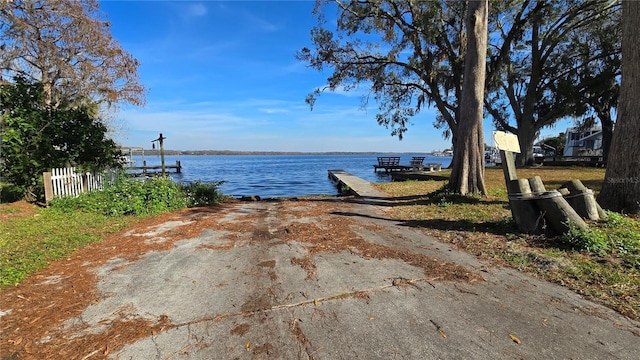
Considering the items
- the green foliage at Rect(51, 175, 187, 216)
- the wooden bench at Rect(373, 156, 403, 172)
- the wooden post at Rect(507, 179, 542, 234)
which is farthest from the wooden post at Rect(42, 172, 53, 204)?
the wooden bench at Rect(373, 156, 403, 172)

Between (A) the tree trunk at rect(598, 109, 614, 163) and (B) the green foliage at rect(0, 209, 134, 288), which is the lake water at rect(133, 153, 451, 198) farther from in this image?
(A) the tree trunk at rect(598, 109, 614, 163)

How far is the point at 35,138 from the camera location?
327 inches

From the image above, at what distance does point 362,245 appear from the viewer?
5.06 metres

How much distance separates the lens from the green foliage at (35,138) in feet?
25.9

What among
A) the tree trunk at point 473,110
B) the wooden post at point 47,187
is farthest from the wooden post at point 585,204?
the wooden post at point 47,187

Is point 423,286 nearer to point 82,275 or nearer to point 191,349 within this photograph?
point 191,349

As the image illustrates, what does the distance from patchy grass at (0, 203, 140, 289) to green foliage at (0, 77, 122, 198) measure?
2.94ft

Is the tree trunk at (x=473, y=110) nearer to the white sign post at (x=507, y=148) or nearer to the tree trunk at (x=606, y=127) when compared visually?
the white sign post at (x=507, y=148)

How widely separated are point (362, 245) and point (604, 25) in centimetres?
2497

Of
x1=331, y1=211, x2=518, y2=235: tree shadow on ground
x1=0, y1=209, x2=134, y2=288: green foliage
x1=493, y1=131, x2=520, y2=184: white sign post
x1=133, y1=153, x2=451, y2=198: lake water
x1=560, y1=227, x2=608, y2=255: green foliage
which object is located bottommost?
x1=133, y1=153, x2=451, y2=198: lake water

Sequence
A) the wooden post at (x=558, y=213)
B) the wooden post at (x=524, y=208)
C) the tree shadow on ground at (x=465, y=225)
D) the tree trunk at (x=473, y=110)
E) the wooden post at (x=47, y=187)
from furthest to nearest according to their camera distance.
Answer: the tree trunk at (x=473, y=110) < the wooden post at (x=47, y=187) < the tree shadow on ground at (x=465, y=225) < the wooden post at (x=524, y=208) < the wooden post at (x=558, y=213)

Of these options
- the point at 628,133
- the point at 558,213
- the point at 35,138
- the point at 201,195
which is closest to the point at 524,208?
the point at 558,213

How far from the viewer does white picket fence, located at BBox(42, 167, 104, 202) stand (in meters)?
8.12

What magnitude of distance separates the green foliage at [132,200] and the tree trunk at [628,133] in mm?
9668
